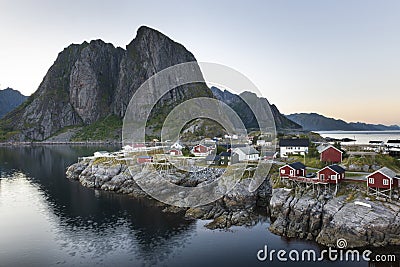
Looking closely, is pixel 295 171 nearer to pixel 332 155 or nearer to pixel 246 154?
pixel 332 155

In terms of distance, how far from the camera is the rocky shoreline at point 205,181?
40312 millimetres

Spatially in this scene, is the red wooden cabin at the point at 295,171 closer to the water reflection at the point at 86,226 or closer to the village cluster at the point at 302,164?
the village cluster at the point at 302,164

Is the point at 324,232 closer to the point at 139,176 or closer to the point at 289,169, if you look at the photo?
the point at 289,169

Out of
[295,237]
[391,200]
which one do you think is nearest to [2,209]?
[295,237]

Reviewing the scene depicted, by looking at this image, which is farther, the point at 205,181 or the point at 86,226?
the point at 205,181

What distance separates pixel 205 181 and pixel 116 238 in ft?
71.8

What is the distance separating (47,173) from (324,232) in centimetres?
7411

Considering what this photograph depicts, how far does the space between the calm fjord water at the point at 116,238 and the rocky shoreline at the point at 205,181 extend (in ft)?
A: 6.20

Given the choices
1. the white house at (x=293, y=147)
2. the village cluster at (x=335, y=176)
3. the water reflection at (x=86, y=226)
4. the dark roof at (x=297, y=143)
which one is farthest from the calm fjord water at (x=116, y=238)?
the dark roof at (x=297, y=143)

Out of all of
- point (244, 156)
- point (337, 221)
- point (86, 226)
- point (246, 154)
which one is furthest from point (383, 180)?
point (86, 226)

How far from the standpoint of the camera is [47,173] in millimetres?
82500

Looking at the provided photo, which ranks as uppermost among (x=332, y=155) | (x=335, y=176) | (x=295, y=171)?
(x=332, y=155)

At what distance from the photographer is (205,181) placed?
53938 mm

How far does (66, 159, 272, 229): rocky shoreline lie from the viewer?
40312mm
